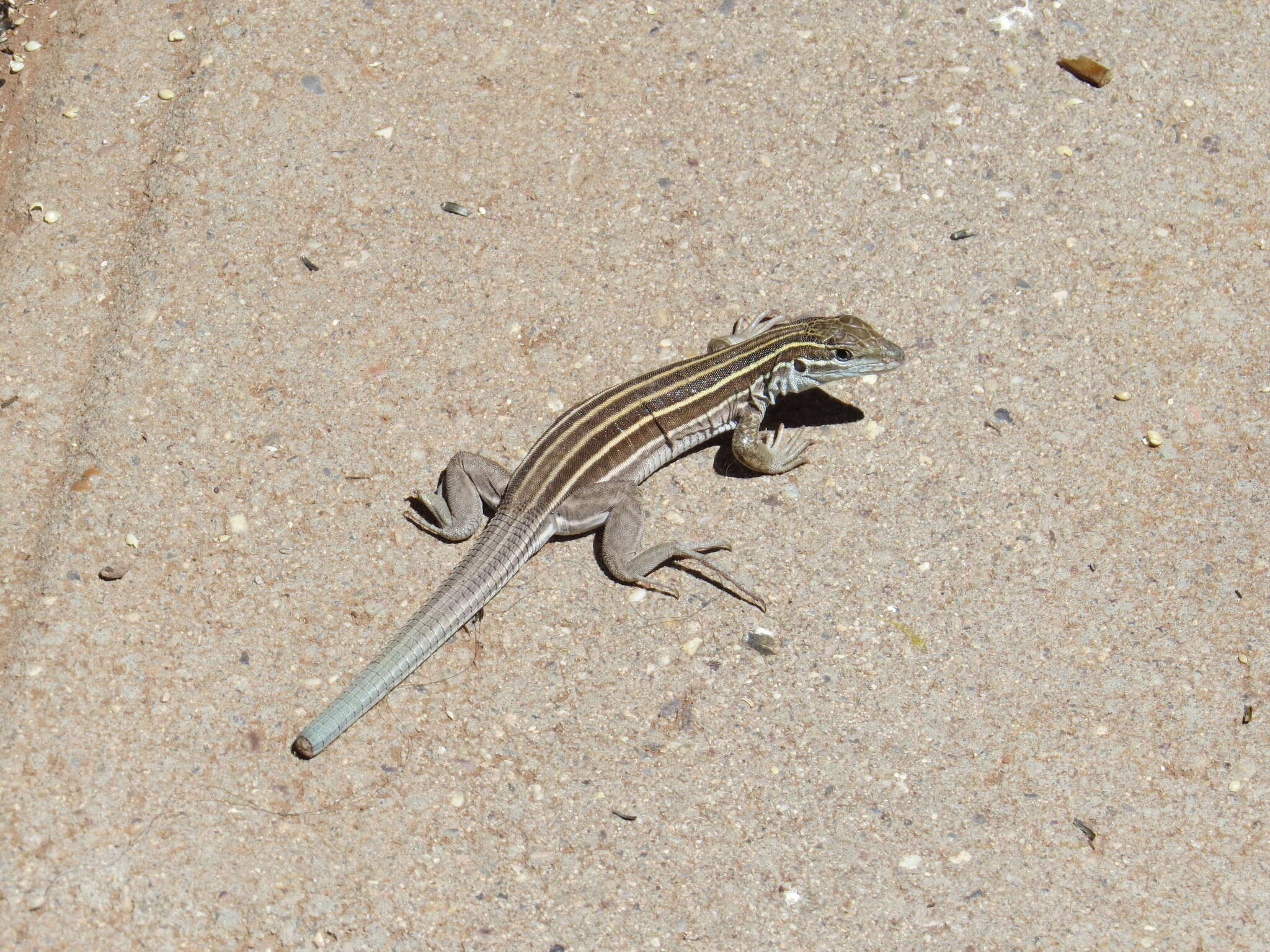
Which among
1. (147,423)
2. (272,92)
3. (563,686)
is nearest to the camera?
(563,686)

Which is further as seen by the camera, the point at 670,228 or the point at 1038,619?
the point at 670,228

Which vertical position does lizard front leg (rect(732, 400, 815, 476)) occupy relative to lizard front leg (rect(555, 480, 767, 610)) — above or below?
above

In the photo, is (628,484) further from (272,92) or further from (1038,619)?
(272,92)

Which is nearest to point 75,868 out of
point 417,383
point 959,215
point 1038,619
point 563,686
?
point 563,686

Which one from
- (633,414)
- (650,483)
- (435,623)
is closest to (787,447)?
(650,483)

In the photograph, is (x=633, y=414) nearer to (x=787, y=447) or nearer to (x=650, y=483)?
(x=650, y=483)

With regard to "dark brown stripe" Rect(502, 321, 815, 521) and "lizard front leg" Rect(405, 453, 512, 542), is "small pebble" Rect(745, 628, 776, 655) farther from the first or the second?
"lizard front leg" Rect(405, 453, 512, 542)

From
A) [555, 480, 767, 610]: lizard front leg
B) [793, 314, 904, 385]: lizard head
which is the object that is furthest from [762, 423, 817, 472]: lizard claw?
[555, 480, 767, 610]: lizard front leg

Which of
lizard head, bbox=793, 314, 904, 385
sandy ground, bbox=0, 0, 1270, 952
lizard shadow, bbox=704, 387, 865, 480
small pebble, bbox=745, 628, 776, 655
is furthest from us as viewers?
lizard shadow, bbox=704, 387, 865, 480
